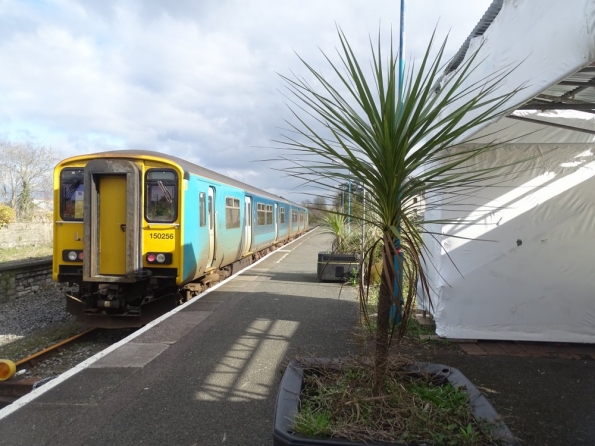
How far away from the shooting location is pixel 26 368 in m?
6.69

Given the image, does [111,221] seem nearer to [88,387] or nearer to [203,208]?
[203,208]

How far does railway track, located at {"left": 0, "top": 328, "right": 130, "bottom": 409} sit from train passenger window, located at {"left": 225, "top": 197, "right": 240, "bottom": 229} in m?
3.70

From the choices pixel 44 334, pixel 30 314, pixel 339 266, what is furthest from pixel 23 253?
pixel 339 266

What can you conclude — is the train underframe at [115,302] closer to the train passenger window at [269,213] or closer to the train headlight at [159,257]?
the train headlight at [159,257]

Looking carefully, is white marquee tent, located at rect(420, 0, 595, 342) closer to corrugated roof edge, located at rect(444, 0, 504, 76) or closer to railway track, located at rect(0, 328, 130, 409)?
corrugated roof edge, located at rect(444, 0, 504, 76)

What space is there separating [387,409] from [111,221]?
21.1 ft

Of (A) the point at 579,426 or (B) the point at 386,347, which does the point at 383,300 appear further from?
(A) the point at 579,426

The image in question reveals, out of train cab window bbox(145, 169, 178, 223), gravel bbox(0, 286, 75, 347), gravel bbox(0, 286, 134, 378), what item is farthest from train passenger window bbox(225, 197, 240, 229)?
gravel bbox(0, 286, 75, 347)

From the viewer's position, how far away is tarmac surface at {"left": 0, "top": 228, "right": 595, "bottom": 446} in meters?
3.54

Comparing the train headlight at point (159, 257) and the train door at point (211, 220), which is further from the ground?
the train door at point (211, 220)

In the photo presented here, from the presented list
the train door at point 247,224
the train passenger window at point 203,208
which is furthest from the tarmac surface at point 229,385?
the train door at point 247,224

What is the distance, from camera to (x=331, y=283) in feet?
36.7

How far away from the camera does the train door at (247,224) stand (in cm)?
1386

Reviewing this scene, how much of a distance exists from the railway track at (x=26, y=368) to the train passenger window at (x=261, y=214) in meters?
7.96
